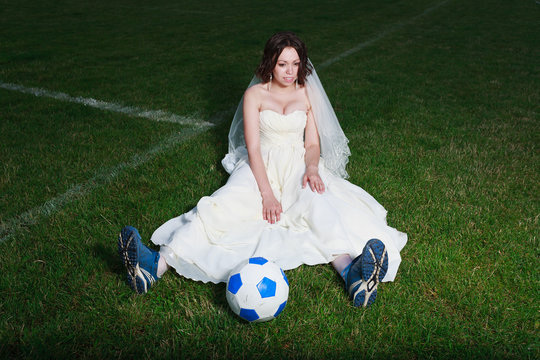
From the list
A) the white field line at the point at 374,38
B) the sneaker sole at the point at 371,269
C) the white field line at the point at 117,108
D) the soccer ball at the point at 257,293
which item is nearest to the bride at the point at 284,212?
the sneaker sole at the point at 371,269

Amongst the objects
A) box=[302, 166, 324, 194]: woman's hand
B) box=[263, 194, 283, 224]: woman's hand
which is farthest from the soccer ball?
box=[302, 166, 324, 194]: woman's hand

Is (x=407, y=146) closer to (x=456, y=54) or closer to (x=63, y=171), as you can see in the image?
(x=63, y=171)

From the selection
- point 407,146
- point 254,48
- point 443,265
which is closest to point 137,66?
point 254,48

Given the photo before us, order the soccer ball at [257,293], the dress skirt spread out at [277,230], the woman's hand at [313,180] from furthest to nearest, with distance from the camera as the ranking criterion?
1. the woman's hand at [313,180]
2. the dress skirt spread out at [277,230]
3. the soccer ball at [257,293]

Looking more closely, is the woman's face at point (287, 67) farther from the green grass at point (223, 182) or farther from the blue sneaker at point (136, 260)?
the blue sneaker at point (136, 260)

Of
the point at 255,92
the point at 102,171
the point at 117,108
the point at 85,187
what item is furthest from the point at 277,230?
the point at 117,108

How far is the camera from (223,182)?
170 inches

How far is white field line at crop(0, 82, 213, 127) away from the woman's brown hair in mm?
2039

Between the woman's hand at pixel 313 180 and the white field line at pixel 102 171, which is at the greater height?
the woman's hand at pixel 313 180

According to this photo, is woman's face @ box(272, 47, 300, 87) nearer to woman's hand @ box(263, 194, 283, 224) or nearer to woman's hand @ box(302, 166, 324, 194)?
woman's hand @ box(302, 166, 324, 194)

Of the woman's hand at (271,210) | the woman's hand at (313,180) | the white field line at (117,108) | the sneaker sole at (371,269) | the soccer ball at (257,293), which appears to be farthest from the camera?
the white field line at (117,108)

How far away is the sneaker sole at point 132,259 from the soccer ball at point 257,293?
61 cm

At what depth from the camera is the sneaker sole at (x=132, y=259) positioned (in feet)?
Answer: 8.77

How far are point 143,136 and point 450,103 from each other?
15.7 ft
